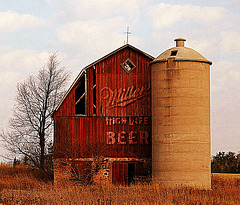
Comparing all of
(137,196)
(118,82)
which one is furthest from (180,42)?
(137,196)

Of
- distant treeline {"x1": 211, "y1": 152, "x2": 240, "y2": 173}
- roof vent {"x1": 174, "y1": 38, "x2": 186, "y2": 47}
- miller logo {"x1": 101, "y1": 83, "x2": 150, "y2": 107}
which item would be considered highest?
roof vent {"x1": 174, "y1": 38, "x2": 186, "y2": 47}

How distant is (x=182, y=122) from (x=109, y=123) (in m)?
5.98

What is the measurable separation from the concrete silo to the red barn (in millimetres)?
3791

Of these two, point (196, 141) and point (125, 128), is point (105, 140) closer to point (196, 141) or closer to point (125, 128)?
point (125, 128)

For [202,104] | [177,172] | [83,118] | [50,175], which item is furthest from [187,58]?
[50,175]

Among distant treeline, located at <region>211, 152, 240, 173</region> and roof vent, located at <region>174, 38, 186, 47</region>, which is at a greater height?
roof vent, located at <region>174, 38, 186, 47</region>

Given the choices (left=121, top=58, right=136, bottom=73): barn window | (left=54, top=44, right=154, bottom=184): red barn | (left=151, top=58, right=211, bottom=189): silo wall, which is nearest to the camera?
(left=151, top=58, right=211, bottom=189): silo wall

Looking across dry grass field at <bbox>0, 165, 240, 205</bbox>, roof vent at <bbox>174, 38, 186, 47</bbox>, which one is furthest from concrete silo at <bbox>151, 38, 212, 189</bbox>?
roof vent at <bbox>174, 38, 186, 47</bbox>

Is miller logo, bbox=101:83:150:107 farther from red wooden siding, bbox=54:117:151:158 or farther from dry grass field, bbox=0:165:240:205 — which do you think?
dry grass field, bbox=0:165:240:205

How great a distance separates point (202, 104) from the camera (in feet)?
77.6

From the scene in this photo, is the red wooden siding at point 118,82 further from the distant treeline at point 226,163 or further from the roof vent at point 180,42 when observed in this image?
the distant treeline at point 226,163

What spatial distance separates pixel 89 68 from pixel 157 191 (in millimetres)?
10463

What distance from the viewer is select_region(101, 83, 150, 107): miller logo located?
1098 inches

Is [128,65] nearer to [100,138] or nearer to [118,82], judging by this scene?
[118,82]
